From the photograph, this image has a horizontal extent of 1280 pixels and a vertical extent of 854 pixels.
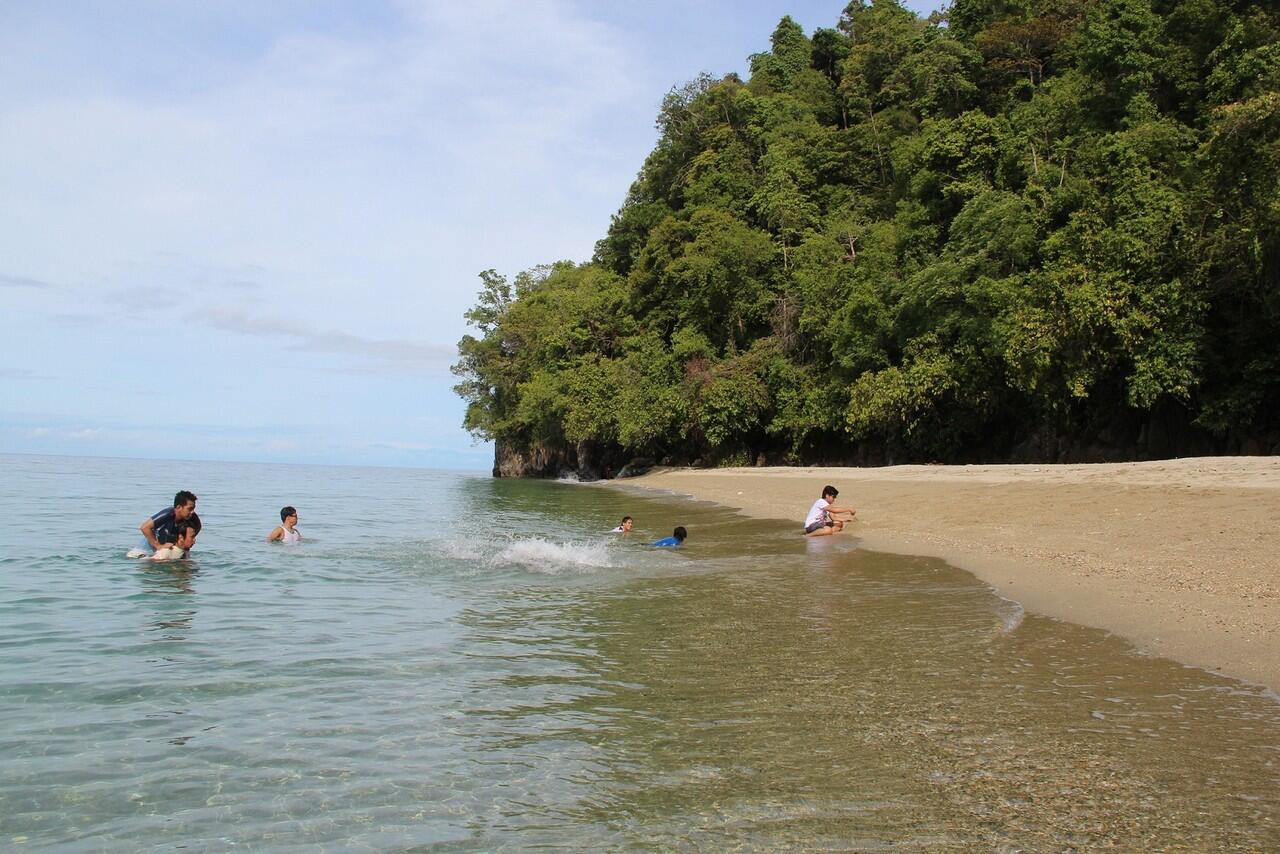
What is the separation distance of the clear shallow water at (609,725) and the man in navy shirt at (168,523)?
2653mm

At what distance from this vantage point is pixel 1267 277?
770 inches

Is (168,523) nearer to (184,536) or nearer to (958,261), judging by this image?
(184,536)

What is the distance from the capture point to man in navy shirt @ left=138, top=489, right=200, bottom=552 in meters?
12.5

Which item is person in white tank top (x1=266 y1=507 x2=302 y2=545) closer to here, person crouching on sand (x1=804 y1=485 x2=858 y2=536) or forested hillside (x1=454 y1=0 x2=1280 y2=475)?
person crouching on sand (x1=804 y1=485 x2=858 y2=536)

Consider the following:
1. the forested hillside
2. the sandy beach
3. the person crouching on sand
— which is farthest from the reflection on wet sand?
the forested hillside

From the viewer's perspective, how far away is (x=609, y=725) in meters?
5.02

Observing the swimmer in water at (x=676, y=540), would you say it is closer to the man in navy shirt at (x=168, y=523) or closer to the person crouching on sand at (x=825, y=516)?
the person crouching on sand at (x=825, y=516)

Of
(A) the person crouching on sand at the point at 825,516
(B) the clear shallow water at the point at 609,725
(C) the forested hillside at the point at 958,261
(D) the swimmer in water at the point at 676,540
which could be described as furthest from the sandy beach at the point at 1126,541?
(C) the forested hillside at the point at 958,261

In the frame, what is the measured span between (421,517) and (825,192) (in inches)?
1352

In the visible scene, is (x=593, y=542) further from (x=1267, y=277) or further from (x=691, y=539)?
(x=1267, y=277)

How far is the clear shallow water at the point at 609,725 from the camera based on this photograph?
3680mm

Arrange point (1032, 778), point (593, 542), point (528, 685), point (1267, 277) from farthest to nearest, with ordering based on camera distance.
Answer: point (1267, 277), point (593, 542), point (528, 685), point (1032, 778)

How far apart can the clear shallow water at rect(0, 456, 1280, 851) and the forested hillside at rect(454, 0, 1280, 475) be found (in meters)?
17.3

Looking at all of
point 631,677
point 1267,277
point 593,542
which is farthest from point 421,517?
point 1267,277
